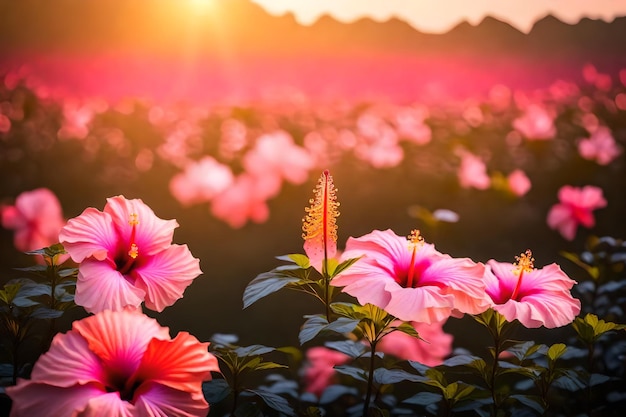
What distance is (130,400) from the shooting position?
53 centimetres

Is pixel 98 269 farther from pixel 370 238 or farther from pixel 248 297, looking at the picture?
pixel 370 238

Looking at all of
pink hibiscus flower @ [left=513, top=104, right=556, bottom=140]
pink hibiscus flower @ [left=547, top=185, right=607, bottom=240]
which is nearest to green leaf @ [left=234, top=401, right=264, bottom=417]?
pink hibiscus flower @ [left=547, top=185, right=607, bottom=240]

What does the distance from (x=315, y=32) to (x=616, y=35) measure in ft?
2.73

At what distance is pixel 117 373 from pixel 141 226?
0.57 feet

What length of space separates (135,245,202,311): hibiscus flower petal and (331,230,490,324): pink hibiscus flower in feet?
0.45

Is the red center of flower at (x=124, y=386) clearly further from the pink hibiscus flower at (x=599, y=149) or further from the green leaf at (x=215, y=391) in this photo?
the pink hibiscus flower at (x=599, y=149)

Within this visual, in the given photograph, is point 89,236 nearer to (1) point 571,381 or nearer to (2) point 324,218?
(2) point 324,218

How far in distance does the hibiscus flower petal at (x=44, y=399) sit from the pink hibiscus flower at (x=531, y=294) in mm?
355

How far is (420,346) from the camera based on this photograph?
3.52 ft

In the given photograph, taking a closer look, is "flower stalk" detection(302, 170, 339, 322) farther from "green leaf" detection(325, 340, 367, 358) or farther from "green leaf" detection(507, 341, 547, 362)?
"green leaf" detection(507, 341, 547, 362)

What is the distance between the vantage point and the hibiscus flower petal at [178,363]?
0.52 m

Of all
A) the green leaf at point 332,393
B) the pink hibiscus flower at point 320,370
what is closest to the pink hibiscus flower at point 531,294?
the green leaf at point 332,393

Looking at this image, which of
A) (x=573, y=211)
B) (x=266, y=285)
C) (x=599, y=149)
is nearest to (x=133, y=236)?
(x=266, y=285)

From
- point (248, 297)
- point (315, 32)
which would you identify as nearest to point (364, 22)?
point (315, 32)
